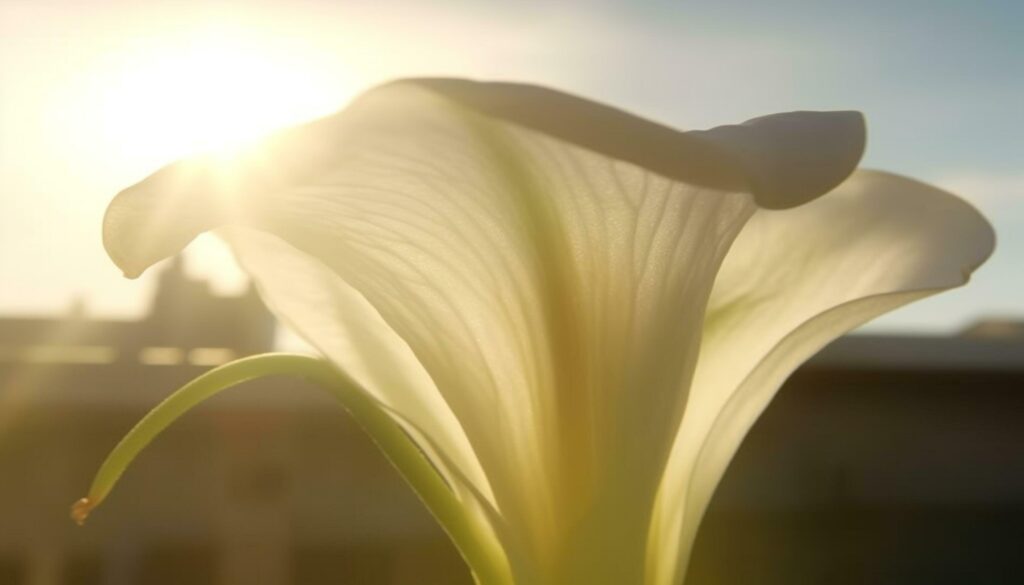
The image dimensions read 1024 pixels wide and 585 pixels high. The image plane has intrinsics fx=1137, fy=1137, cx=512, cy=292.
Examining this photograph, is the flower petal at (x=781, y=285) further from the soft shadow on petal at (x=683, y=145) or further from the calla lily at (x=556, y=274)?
the soft shadow on petal at (x=683, y=145)

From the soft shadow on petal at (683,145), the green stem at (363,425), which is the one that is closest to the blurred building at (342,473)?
the green stem at (363,425)

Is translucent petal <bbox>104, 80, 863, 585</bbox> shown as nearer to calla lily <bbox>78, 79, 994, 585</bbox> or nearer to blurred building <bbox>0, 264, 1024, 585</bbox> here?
calla lily <bbox>78, 79, 994, 585</bbox>

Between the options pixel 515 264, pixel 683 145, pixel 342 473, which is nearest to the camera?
pixel 683 145

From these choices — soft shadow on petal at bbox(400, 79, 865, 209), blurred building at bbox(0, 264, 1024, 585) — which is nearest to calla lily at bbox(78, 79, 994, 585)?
soft shadow on petal at bbox(400, 79, 865, 209)

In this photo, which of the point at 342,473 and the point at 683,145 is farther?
the point at 342,473

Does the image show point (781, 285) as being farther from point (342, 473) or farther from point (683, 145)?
point (342, 473)

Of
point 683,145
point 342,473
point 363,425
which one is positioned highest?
point 683,145

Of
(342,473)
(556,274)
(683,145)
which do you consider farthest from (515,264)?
(342,473)
